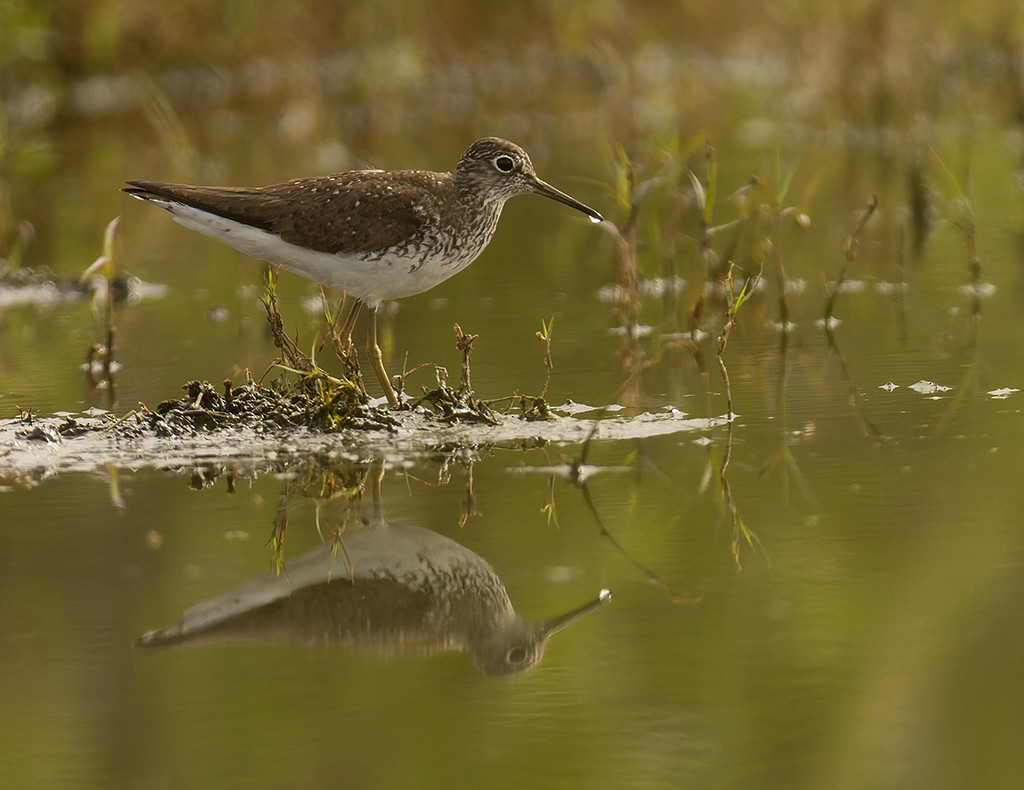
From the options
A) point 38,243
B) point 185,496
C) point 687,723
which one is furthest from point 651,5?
point 687,723

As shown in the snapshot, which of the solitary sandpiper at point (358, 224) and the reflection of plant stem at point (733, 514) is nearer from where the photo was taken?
the reflection of plant stem at point (733, 514)

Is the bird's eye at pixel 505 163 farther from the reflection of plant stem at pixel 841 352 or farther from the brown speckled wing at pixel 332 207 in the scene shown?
the reflection of plant stem at pixel 841 352

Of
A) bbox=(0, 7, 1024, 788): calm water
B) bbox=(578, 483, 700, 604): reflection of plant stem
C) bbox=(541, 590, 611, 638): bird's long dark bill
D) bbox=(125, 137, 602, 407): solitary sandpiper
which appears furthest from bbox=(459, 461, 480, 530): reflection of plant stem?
bbox=(125, 137, 602, 407): solitary sandpiper

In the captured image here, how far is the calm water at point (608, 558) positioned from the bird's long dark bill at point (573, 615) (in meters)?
0.04

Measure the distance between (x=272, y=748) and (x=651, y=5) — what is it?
21087mm

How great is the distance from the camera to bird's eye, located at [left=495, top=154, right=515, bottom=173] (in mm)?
7629

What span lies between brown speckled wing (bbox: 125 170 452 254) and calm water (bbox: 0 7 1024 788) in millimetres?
953

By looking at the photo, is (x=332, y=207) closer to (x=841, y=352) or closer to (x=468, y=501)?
(x=468, y=501)

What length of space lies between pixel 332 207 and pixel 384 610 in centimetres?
282

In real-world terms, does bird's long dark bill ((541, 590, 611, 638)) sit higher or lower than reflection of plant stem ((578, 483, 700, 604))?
lower

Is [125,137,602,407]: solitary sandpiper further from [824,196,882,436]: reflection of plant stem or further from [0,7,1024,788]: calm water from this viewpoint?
[824,196,882,436]: reflection of plant stem

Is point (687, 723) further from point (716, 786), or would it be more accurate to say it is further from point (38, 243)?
point (38, 243)

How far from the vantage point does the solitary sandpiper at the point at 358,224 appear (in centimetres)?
717

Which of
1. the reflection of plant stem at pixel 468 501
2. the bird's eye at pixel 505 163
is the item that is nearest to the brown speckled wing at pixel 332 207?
the bird's eye at pixel 505 163
